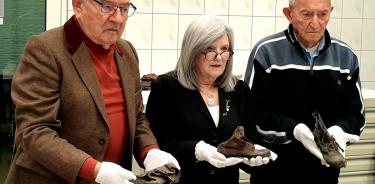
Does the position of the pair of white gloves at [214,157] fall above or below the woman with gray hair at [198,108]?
below

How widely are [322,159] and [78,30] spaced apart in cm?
96

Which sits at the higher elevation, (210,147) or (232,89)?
(232,89)

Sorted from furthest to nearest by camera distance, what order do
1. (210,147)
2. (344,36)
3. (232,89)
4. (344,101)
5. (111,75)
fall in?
(344,36)
(344,101)
(232,89)
(210,147)
(111,75)

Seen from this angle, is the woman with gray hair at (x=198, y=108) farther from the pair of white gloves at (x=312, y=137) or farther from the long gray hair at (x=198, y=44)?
the pair of white gloves at (x=312, y=137)

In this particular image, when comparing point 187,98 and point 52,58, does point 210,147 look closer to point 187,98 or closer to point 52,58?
point 187,98

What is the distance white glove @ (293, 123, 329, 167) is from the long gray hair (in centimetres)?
28

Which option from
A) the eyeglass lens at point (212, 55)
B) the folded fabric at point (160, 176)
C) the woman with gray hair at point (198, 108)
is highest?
the eyeglass lens at point (212, 55)

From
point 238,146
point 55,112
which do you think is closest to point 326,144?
point 238,146

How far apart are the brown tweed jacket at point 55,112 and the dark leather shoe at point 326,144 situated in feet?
2.57

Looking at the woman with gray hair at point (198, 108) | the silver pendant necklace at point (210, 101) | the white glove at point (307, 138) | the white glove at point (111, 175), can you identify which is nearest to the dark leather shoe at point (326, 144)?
the white glove at point (307, 138)

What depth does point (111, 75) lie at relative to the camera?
1.52m

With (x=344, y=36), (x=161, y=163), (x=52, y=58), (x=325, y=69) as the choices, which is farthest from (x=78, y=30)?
(x=344, y=36)

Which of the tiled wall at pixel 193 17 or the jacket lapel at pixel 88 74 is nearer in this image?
the jacket lapel at pixel 88 74

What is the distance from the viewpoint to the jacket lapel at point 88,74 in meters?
1.43
